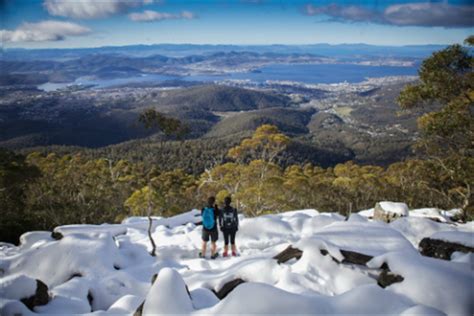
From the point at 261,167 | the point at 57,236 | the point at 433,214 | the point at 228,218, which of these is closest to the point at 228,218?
the point at 228,218

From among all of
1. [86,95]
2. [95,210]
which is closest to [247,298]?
[95,210]

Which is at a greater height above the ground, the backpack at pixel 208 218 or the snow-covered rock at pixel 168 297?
the snow-covered rock at pixel 168 297

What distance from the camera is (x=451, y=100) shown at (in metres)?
9.12

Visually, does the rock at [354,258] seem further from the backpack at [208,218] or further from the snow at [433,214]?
the snow at [433,214]

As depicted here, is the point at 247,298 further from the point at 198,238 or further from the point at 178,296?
the point at 198,238

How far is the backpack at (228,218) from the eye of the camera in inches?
331

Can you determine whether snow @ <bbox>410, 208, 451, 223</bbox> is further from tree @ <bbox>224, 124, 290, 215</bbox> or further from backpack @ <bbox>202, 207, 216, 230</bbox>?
tree @ <bbox>224, 124, 290, 215</bbox>

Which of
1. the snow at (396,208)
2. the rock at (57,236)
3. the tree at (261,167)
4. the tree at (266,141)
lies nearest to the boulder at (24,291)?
the rock at (57,236)

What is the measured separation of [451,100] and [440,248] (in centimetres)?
512

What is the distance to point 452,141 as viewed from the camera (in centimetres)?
934

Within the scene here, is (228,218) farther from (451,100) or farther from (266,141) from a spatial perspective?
(266,141)

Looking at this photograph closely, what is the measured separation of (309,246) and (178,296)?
Result: 2548 mm

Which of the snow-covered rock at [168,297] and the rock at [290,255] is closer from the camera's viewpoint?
the snow-covered rock at [168,297]

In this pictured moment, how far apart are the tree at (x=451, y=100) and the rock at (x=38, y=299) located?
9476 mm
